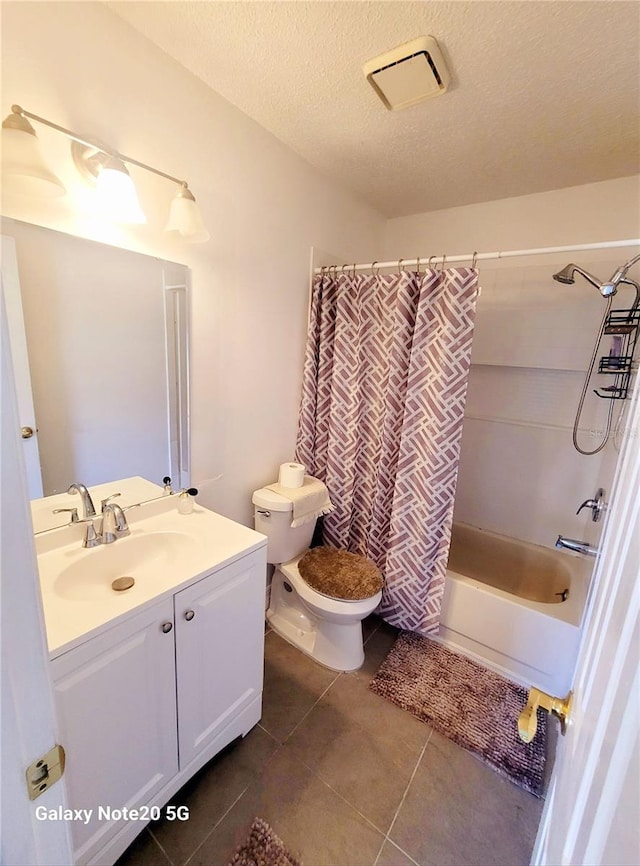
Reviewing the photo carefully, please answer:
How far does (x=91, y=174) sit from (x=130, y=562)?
121 centimetres

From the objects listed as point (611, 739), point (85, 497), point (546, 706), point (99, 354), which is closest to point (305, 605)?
point (85, 497)

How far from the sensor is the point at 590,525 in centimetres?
196

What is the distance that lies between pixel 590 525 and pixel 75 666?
7.77ft

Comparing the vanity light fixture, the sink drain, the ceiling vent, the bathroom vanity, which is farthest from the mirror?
the ceiling vent

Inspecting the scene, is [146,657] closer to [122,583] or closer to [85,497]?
[122,583]

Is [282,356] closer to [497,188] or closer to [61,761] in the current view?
[497,188]

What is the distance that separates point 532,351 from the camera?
80.5 inches

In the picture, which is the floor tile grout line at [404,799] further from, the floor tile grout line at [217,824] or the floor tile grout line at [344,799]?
the floor tile grout line at [217,824]

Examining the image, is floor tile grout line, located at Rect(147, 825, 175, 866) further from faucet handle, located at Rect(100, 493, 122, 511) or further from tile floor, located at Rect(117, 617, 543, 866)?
faucet handle, located at Rect(100, 493, 122, 511)

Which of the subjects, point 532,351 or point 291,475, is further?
point 532,351

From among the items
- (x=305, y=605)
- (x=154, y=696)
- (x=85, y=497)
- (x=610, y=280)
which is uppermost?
(x=610, y=280)

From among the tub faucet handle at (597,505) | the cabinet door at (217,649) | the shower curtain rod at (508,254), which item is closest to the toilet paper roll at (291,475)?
the cabinet door at (217,649)

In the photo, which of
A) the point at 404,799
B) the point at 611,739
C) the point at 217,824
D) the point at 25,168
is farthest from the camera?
the point at 404,799

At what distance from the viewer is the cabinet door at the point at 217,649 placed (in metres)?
1.06
